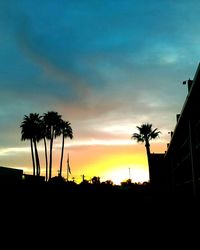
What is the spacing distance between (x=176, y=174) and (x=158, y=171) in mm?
25033

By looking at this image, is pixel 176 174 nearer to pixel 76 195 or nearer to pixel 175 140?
pixel 175 140

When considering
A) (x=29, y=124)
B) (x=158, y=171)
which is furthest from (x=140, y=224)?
(x=29, y=124)

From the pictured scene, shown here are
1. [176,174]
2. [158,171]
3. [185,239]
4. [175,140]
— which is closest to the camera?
[185,239]

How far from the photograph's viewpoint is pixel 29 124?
64.6 metres

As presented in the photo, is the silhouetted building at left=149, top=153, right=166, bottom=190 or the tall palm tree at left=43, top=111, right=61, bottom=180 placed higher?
the tall palm tree at left=43, top=111, right=61, bottom=180

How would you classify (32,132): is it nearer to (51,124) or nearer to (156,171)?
(51,124)

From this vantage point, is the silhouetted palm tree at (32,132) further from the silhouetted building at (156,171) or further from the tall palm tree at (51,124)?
the silhouetted building at (156,171)

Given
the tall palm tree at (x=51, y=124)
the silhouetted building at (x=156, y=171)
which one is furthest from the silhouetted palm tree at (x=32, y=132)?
the silhouetted building at (x=156, y=171)

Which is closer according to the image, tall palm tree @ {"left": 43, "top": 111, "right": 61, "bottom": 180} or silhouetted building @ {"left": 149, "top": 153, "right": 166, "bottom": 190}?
silhouetted building @ {"left": 149, "top": 153, "right": 166, "bottom": 190}

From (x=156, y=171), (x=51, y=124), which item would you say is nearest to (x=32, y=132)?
(x=51, y=124)

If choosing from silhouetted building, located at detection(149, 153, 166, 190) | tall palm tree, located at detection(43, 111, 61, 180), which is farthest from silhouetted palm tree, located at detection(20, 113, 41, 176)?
silhouetted building, located at detection(149, 153, 166, 190)

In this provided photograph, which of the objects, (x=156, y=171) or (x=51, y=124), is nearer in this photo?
(x=156, y=171)

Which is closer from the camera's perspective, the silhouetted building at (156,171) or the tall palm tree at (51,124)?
the silhouetted building at (156,171)

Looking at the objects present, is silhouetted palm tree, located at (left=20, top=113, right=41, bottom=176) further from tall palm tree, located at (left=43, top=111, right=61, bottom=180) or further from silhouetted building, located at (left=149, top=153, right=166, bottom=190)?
silhouetted building, located at (left=149, top=153, right=166, bottom=190)
